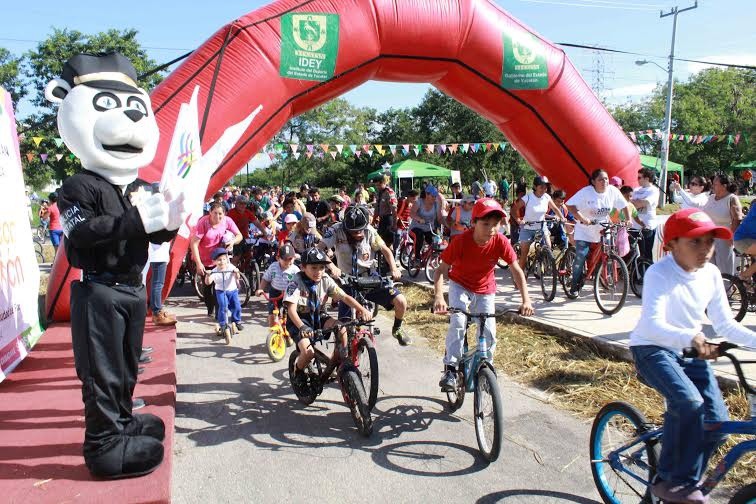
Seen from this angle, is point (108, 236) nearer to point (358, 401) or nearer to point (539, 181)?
point (358, 401)

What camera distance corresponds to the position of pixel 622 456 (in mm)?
3357

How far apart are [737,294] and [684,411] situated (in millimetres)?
5463

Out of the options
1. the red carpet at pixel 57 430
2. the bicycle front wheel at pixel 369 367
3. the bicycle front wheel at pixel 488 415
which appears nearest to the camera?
the red carpet at pixel 57 430

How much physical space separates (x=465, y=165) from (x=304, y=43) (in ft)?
123

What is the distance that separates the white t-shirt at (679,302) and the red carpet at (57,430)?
8.69 ft

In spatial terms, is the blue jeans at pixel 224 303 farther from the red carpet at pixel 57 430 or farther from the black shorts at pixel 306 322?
the black shorts at pixel 306 322

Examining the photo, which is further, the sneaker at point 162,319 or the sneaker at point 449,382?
the sneaker at point 162,319

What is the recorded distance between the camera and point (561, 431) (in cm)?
459

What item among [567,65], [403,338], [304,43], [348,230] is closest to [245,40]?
[304,43]

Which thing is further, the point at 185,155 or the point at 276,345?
the point at 276,345

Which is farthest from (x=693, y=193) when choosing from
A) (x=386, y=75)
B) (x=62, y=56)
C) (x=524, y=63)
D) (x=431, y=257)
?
(x=62, y=56)

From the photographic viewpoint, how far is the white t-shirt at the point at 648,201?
911 centimetres

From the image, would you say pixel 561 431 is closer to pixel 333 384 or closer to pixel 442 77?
pixel 333 384

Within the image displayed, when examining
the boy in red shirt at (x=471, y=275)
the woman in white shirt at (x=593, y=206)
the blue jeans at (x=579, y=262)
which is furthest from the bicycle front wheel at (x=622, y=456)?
the blue jeans at (x=579, y=262)
